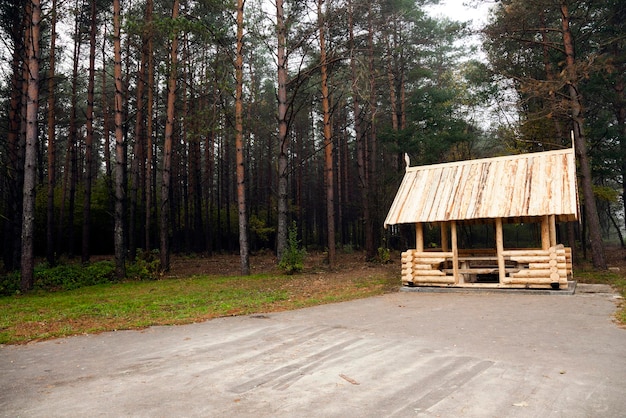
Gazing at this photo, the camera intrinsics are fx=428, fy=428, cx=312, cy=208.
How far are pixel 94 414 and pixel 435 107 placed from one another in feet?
88.4

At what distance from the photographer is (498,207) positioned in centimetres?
1225

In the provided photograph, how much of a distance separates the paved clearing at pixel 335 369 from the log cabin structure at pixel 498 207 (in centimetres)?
352

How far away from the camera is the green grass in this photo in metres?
8.29

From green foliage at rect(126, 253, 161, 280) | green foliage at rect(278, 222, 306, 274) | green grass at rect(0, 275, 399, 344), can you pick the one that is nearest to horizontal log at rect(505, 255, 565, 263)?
green grass at rect(0, 275, 399, 344)

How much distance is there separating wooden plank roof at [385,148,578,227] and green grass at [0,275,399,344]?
289cm

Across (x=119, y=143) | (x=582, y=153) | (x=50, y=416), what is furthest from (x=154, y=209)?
(x=50, y=416)

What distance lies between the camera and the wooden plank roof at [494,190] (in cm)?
1187

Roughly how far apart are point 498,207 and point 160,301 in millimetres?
9661

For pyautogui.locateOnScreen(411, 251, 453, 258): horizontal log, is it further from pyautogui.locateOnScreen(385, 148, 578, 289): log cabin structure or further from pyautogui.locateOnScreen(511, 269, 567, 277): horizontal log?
pyautogui.locateOnScreen(511, 269, 567, 277): horizontal log

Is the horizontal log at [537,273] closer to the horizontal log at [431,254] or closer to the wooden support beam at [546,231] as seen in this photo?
the wooden support beam at [546,231]

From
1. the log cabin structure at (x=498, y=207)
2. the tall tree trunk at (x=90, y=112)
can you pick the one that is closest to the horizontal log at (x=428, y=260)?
the log cabin structure at (x=498, y=207)

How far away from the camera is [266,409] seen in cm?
382

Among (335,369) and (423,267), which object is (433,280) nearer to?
(423,267)

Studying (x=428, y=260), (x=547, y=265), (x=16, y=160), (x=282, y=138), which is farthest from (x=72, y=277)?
(x=547, y=265)
